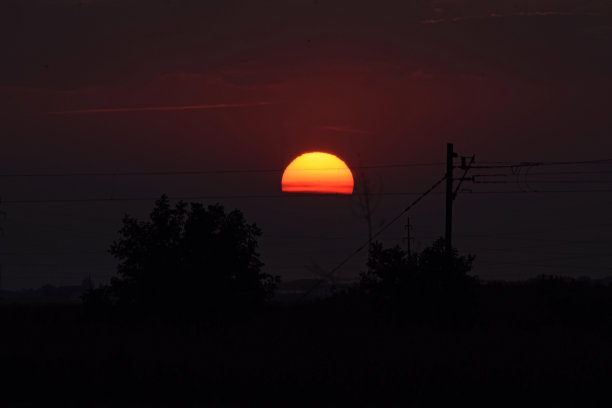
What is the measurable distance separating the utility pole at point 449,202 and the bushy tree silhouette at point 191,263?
841cm

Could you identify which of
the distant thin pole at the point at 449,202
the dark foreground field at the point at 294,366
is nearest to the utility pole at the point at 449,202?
the distant thin pole at the point at 449,202

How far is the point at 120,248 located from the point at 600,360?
881 inches

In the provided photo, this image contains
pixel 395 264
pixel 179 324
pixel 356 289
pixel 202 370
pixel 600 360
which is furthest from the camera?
pixel 356 289

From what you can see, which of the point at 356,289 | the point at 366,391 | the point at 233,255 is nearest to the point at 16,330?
the point at 233,255

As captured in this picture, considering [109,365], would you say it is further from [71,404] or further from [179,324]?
[179,324]

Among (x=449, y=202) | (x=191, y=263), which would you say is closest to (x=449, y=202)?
(x=449, y=202)

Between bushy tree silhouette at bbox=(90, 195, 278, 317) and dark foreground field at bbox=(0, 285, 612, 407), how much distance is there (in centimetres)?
372

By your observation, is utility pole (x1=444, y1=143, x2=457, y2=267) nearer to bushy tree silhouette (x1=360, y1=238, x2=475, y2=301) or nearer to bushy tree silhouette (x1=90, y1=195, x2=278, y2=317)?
bushy tree silhouette (x1=360, y1=238, x2=475, y2=301)

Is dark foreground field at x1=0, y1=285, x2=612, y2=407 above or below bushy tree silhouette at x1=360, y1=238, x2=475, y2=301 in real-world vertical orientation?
below

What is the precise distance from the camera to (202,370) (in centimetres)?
2186

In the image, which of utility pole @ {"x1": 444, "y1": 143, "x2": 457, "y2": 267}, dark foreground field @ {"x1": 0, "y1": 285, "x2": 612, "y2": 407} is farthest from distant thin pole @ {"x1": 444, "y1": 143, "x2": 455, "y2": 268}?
dark foreground field @ {"x1": 0, "y1": 285, "x2": 612, "y2": 407}

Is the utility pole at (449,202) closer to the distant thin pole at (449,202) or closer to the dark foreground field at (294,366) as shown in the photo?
the distant thin pole at (449,202)

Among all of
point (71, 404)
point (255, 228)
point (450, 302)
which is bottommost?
point (71, 404)

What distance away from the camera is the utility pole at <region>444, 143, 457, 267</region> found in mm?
37094
